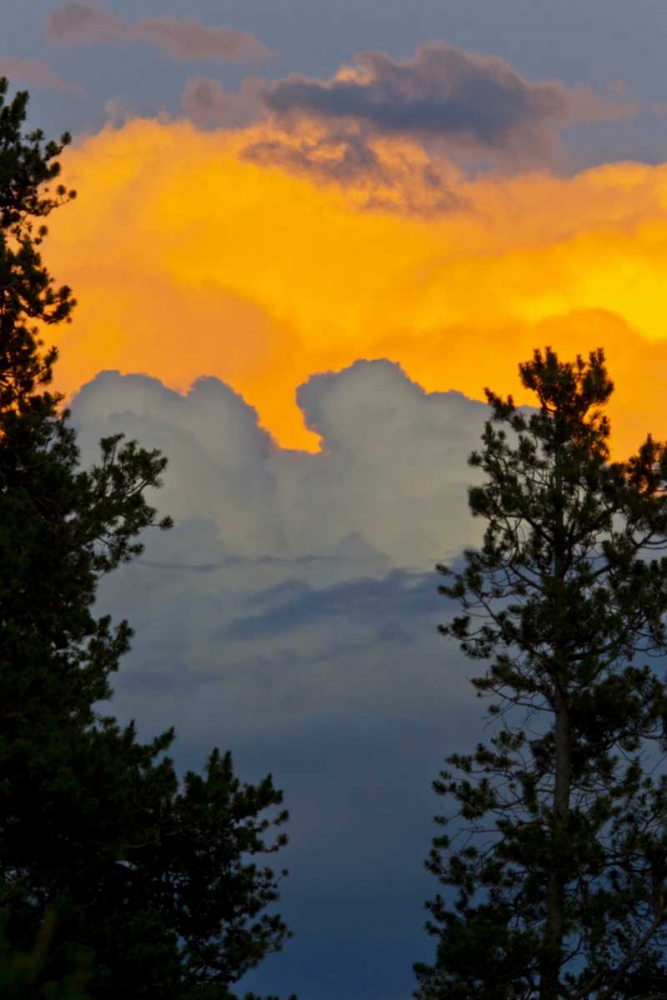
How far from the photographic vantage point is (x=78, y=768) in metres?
19.2

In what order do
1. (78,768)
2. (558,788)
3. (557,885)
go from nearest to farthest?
1. (78,768)
2. (557,885)
3. (558,788)

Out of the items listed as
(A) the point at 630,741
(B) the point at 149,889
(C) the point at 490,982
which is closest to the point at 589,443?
(A) the point at 630,741

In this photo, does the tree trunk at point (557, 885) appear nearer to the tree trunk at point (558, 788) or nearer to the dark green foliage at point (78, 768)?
the tree trunk at point (558, 788)

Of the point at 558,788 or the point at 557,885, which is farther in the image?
the point at 558,788

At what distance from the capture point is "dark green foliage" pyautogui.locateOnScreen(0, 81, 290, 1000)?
19172 mm

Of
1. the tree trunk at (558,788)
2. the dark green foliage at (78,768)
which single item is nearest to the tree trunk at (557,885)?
the tree trunk at (558,788)

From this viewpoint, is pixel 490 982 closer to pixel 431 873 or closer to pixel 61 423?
pixel 431 873

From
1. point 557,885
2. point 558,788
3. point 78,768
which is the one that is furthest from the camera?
point 558,788

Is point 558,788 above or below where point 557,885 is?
above

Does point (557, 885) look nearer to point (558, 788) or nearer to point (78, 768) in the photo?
point (558, 788)

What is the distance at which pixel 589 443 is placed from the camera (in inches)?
1115

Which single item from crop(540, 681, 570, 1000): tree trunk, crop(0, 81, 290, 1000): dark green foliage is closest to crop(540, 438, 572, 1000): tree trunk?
crop(540, 681, 570, 1000): tree trunk

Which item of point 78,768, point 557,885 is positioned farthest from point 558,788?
point 78,768

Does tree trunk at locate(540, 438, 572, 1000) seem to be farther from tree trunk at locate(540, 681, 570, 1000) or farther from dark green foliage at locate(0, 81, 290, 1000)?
dark green foliage at locate(0, 81, 290, 1000)
